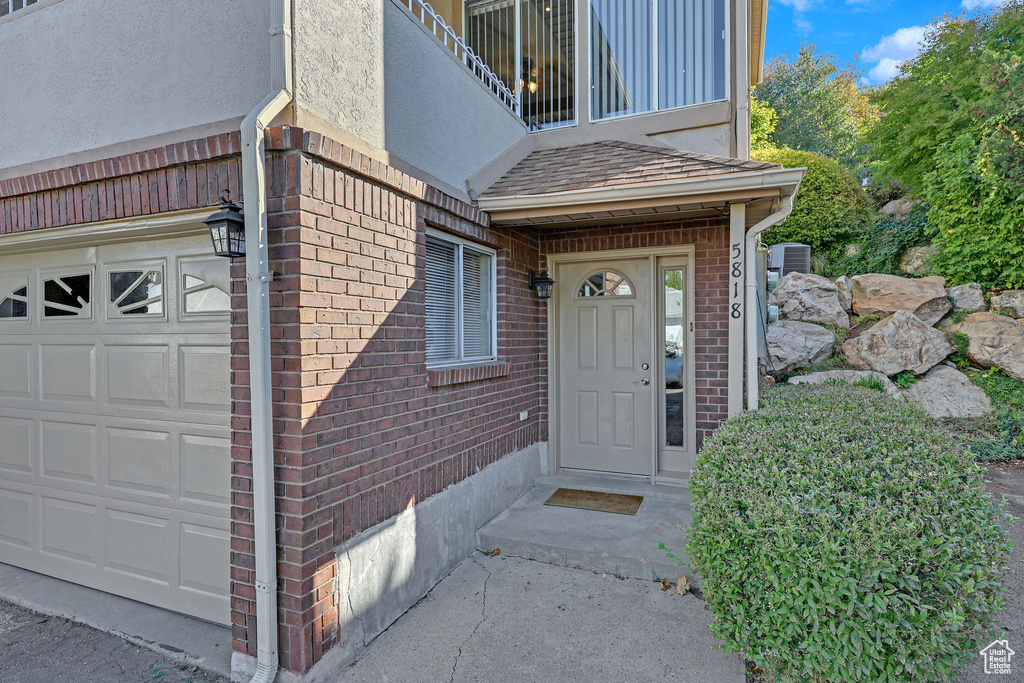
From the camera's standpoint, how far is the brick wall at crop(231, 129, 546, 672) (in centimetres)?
261

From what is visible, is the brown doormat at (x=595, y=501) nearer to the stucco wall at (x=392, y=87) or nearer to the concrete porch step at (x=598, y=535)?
the concrete porch step at (x=598, y=535)

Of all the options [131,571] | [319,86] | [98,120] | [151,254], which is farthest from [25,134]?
[131,571]

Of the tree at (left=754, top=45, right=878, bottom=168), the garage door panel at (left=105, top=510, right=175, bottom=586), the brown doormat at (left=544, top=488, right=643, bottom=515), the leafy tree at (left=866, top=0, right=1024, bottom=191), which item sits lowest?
the brown doormat at (left=544, top=488, right=643, bottom=515)

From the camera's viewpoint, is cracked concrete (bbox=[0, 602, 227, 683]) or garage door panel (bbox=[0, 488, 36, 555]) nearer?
cracked concrete (bbox=[0, 602, 227, 683])

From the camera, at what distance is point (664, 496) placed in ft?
16.5

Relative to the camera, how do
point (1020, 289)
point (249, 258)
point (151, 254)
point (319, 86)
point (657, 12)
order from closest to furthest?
point (249, 258)
point (319, 86)
point (151, 254)
point (657, 12)
point (1020, 289)

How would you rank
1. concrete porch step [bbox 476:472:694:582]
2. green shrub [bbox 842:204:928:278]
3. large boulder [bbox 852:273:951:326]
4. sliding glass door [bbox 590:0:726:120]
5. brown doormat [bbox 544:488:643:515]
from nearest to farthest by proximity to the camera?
concrete porch step [bbox 476:472:694:582], brown doormat [bbox 544:488:643:515], sliding glass door [bbox 590:0:726:120], large boulder [bbox 852:273:951:326], green shrub [bbox 842:204:928:278]

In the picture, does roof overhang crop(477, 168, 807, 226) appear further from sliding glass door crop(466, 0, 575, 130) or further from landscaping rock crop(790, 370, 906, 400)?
landscaping rock crop(790, 370, 906, 400)

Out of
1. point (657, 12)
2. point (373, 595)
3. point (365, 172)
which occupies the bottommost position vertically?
point (373, 595)

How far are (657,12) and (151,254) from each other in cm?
506

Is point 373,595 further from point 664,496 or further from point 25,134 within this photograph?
point 25,134

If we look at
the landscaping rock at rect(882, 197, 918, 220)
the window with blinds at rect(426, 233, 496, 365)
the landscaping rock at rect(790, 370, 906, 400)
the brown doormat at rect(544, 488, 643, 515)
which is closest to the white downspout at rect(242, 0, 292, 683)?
the window with blinds at rect(426, 233, 496, 365)

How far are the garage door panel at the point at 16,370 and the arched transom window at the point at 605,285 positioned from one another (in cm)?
455

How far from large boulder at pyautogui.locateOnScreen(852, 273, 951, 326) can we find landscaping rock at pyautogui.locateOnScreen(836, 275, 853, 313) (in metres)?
0.11
